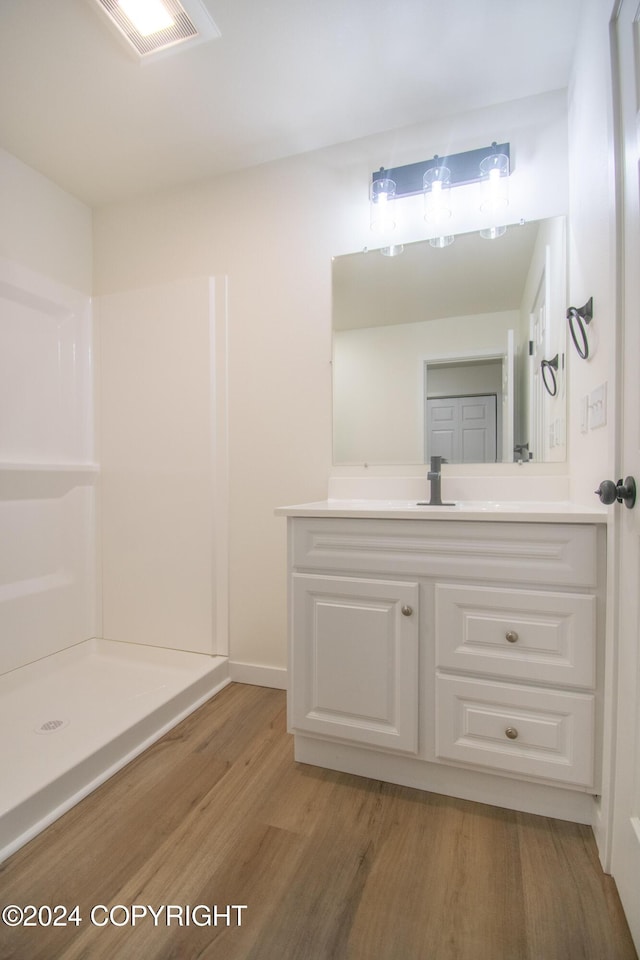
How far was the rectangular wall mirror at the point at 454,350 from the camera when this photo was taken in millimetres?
1738

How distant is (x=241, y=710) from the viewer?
6.25ft

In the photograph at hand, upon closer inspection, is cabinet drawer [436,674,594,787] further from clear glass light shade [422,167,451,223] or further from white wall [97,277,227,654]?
clear glass light shade [422,167,451,223]

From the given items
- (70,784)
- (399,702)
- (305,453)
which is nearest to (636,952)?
(399,702)

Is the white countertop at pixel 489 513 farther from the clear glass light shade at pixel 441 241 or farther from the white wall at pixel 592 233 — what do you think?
the clear glass light shade at pixel 441 241

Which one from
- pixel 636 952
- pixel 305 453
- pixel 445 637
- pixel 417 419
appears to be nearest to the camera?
pixel 636 952

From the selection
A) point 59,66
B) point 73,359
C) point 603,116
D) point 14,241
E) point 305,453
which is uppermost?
point 59,66

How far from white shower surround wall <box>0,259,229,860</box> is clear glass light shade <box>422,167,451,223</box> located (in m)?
0.99

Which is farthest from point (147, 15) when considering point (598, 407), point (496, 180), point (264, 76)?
point (598, 407)

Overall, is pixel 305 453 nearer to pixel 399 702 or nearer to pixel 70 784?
pixel 399 702

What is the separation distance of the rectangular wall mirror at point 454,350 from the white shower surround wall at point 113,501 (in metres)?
0.66

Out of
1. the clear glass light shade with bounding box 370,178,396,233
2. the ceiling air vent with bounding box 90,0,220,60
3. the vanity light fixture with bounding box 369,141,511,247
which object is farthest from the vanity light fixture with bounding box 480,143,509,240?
the ceiling air vent with bounding box 90,0,220,60

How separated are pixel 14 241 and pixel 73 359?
558 millimetres

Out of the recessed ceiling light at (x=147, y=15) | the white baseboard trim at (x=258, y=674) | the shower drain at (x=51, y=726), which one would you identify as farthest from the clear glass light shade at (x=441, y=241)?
the shower drain at (x=51, y=726)

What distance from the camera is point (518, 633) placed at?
1253mm
